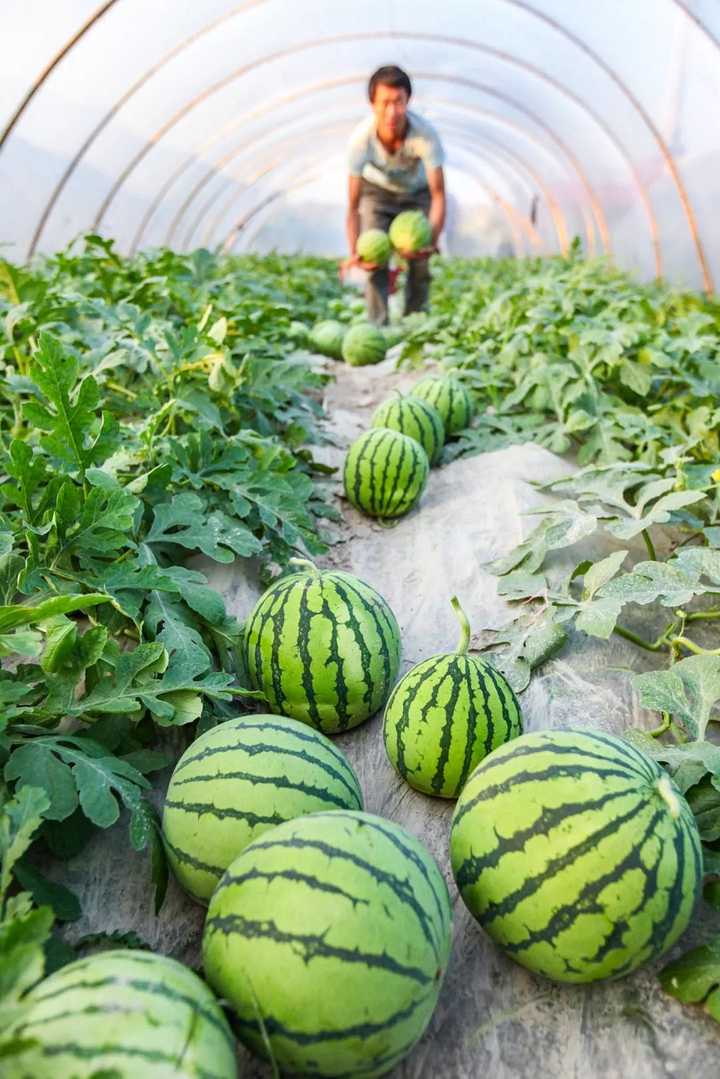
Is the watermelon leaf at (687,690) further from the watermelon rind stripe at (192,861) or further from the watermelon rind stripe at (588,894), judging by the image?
the watermelon rind stripe at (192,861)

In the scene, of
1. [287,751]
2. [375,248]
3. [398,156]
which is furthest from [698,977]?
[398,156]

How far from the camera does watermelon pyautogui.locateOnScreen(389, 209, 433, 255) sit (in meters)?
7.27

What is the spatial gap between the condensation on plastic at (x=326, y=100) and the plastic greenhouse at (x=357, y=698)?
156 inches

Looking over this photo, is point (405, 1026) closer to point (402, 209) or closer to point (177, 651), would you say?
point (177, 651)

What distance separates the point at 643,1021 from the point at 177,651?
1262 mm

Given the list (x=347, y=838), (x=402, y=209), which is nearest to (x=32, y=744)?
(x=347, y=838)

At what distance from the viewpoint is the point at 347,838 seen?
4.33 feet

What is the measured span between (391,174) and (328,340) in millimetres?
2194

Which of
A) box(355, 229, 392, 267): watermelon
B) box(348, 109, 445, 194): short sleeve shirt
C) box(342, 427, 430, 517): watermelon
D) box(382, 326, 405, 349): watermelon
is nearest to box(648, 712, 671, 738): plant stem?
box(342, 427, 430, 517): watermelon

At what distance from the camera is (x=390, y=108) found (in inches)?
264

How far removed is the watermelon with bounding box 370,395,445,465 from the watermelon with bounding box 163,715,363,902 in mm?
2149

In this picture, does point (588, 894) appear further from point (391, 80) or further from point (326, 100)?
point (326, 100)

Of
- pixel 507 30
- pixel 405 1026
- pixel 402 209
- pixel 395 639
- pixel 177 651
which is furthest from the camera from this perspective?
pixel 507 30

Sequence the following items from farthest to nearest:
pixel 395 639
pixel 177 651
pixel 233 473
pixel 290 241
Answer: pixel 290 241
pixel 233 473
pixel 395 639
pixel 177 651
